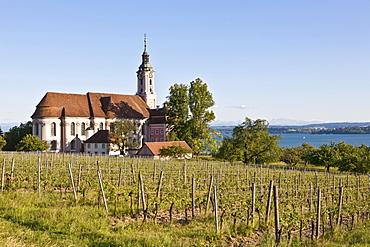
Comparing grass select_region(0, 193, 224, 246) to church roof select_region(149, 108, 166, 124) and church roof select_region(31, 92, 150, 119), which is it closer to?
church roof select_region(31, 92, 150, 119)

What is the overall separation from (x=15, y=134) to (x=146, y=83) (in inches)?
1137

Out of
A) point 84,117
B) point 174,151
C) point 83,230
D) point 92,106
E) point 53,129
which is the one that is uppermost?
point 92,106

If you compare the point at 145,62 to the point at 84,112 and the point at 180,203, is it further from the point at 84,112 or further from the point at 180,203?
the point at 180,203

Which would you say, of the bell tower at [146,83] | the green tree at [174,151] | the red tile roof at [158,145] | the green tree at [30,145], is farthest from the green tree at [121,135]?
the bell tower at [146,83]

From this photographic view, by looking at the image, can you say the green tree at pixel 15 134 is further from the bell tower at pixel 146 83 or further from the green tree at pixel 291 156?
the green tree at pixel 291 156

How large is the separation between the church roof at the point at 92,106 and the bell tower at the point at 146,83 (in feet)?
12.4

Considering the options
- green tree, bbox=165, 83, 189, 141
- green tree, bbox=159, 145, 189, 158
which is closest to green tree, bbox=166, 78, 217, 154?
green tree, bbox=165, 83, 189, 141

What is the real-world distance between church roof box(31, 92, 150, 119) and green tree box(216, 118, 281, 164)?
2957 cm

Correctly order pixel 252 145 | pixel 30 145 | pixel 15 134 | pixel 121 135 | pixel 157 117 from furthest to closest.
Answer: pixel 157 117 < pixel 15 134 < pixel 121 135 < pixel 30 145 < pixel 252 145

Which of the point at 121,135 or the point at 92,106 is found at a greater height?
the point at 92,106

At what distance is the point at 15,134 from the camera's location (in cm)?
6756

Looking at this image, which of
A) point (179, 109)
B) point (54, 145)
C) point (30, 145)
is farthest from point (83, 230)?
point (54, 145)

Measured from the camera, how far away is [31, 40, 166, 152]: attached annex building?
65438mm

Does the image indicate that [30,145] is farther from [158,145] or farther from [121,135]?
[158,145]
